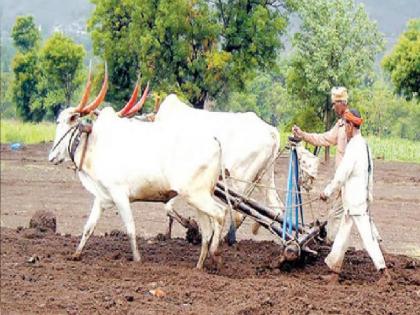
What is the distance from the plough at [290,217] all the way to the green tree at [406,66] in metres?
20.7

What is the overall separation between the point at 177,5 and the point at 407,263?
78.6ft

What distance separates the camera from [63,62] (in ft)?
135

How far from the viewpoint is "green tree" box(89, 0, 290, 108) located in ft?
110

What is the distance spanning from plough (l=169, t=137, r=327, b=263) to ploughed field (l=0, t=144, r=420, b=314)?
0.26 m

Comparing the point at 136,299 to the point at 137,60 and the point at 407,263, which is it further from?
the point at 137,60

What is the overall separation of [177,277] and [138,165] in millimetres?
1539

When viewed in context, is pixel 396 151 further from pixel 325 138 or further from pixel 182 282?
pixel 182 282

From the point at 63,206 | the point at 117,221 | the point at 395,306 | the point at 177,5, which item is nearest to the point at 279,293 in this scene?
the point at 395,306

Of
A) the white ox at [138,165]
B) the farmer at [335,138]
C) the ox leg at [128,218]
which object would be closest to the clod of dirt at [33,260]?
the white ox at [138,165]

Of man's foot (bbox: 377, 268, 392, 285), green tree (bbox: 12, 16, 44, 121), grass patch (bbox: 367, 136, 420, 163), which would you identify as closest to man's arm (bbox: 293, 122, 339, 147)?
man's foot (bbox: 377, 268, 392, 285)

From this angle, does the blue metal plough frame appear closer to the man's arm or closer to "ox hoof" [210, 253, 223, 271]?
the man's arm

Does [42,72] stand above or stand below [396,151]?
below

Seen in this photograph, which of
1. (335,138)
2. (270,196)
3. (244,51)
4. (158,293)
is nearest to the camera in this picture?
(158,293)

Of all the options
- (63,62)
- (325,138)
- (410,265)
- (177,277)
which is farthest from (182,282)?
(63,62)
